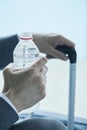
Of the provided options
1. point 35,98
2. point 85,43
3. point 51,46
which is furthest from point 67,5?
point 35,98

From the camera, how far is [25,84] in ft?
2.31

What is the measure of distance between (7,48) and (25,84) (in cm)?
58

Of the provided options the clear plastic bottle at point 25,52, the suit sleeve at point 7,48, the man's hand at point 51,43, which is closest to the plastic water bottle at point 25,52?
the clear plastic bottle at point 25,52

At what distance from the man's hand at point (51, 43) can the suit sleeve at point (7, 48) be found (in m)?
0.14

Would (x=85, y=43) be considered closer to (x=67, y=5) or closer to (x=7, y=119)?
(x=67, y=5)

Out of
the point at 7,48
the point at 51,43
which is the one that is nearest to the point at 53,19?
the point at 7,48

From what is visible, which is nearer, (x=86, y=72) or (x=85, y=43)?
(x=86, y=72)

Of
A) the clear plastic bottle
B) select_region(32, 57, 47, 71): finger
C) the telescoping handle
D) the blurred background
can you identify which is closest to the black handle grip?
the telescoping handle

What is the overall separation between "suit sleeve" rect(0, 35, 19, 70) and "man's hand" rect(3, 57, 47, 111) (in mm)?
504

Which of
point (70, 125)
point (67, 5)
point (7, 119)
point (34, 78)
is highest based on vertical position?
point (67, 5)

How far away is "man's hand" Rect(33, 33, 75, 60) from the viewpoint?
103 cm

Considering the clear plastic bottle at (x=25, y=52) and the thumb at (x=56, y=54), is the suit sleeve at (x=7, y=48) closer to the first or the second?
the thumb at (x=56, y=54)

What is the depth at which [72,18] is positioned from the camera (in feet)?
9.11

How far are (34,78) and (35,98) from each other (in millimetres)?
72
